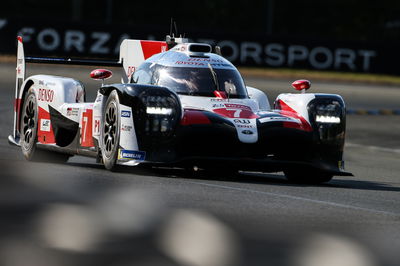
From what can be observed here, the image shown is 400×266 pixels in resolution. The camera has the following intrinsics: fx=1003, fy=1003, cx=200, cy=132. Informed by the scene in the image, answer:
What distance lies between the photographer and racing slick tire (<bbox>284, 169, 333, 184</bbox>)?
927 centimetres

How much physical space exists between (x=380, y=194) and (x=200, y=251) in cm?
583

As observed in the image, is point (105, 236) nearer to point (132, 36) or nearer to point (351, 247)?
point (351, 247)

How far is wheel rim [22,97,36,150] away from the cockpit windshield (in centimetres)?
164

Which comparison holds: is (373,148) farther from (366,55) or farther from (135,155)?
(366,55)

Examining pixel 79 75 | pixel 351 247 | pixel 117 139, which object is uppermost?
pixel 351 247

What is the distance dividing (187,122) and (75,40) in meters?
22.3

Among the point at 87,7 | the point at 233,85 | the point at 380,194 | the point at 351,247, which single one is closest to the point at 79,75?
the point at 87,7

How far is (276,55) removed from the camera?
3244 centimetres

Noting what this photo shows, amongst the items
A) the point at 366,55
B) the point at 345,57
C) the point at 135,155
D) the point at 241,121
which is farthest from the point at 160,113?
the point at 366,55

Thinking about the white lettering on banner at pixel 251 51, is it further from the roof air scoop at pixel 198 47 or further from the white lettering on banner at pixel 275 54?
the roof air scoop at pixel 198 47

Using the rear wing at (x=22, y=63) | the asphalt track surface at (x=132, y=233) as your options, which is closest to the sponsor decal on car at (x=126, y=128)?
the rear wing at (x=22, y=63)

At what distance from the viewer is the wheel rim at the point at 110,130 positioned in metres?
8.62

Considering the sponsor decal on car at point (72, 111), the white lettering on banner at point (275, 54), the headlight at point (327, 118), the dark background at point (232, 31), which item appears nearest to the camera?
the headlight at point (327, 118)

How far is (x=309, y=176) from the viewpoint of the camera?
9352 millimetres
